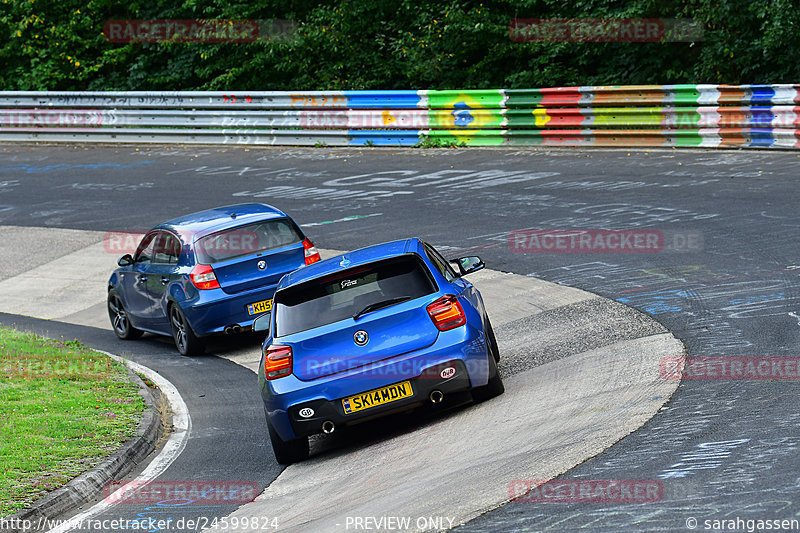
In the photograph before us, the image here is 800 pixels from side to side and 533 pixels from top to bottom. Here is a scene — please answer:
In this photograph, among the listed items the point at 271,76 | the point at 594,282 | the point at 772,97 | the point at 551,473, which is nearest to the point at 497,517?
the point at 551,473

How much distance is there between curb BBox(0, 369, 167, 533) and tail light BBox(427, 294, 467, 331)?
2.91 meters

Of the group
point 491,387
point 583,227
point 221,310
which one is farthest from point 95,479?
point 583,227

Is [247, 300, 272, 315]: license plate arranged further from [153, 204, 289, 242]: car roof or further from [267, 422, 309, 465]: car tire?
[267, 422, 309, 465]: car tire

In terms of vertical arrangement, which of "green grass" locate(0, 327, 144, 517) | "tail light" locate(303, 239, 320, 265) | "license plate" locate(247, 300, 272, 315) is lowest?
"green grass" locate(0, 327, 144, 517)

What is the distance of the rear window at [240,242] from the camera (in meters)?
13.5

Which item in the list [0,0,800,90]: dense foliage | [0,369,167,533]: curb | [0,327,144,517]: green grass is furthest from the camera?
[0,0,800,90]: dense foliage

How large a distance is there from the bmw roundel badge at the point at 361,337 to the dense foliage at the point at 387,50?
695 inches

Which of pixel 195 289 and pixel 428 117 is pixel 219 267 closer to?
pixel 195 289

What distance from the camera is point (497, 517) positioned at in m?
6.59

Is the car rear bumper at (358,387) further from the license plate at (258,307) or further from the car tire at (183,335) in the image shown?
the car tire at (183,335)

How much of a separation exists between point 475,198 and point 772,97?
245 inches

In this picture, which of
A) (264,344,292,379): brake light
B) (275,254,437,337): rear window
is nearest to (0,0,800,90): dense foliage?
(275,254,437,337): rear window

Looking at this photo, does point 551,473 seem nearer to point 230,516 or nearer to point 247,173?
point 230,516

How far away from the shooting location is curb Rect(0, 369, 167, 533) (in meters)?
7.89
